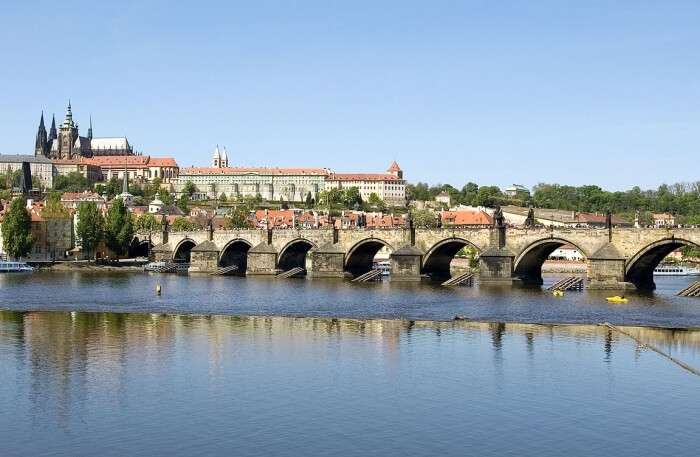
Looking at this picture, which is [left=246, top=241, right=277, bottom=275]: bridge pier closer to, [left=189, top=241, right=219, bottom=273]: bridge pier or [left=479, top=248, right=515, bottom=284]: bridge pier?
[left=189, top=241, right=219, bottom=273]: bridge pier

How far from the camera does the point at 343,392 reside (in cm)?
2962

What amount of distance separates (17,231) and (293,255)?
1122 inches

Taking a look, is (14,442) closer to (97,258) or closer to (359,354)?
(359,354)

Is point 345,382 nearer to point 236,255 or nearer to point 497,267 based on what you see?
point 497,267

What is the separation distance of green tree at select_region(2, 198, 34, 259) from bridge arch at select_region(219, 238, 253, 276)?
2027 cm

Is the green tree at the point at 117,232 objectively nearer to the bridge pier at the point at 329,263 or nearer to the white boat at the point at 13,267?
the white boat at the point at 13,267

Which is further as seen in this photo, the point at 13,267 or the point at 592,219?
the point at 592,219

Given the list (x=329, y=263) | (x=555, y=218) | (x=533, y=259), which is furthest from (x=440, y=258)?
(x=555, y=218)

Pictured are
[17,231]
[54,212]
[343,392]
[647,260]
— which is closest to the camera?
[343,392]

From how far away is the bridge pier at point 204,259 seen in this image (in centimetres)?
9481

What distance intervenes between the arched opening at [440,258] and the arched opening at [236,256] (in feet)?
70.1

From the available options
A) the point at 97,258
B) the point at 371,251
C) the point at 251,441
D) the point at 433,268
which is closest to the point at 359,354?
the point at 251,441

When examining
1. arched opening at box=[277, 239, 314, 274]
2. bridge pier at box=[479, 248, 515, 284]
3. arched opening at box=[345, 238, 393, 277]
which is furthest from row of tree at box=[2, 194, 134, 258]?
bridge pier at box=[479, 248, 515, 284]

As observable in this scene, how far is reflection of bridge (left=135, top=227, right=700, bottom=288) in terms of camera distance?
65625mm
